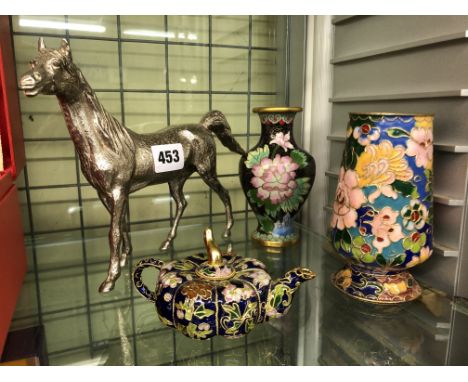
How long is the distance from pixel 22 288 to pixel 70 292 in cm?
8

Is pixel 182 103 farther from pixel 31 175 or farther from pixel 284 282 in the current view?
pixel 284 282

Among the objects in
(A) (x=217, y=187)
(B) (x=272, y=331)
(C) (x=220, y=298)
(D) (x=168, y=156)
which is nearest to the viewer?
(C) (x=220, y=298)

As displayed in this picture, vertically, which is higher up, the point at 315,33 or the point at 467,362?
the point at 315,33

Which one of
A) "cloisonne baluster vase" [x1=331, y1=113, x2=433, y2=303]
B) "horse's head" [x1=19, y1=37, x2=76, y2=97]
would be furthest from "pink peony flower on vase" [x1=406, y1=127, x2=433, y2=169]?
"horse's head" [x1=19, y1=37, x2=76, y2=97]

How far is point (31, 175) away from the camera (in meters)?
0.81

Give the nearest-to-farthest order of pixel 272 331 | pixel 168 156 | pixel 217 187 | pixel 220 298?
pixel 220 298 < pixel 272 331 < pixel 168 156 < pixel 217 187

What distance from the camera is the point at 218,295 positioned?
438mm

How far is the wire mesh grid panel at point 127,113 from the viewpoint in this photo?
709 millimetres

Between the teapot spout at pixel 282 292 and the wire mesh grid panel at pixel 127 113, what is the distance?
209 millimetres

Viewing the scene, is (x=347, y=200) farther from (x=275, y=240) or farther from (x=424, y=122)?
(x=275, y=240)

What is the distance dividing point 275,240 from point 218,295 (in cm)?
37

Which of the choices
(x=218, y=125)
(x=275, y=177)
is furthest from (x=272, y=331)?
(x=218, y=125)

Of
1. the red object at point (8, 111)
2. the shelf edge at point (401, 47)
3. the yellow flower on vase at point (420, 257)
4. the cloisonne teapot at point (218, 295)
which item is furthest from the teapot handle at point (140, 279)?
the shelf edge at point (401, 47)
